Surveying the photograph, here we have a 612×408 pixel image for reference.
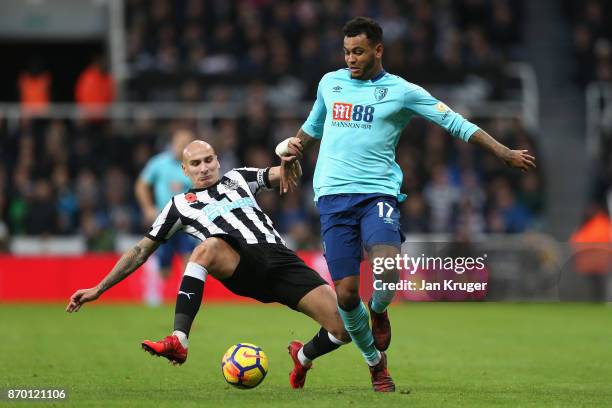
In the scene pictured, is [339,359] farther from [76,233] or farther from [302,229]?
[76,233]

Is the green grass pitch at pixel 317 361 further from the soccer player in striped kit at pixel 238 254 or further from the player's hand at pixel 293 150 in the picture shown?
the player's hand at pixel 293 150

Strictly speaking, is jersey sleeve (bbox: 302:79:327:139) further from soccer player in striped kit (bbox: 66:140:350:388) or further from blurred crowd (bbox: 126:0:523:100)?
blurred crowd (bbox: 126:0:523:100)

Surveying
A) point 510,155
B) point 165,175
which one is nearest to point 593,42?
point 165,175

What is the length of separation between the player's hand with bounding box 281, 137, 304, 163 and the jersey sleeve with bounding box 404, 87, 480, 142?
80 cm

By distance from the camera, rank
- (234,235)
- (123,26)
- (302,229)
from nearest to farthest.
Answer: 1. (234,235)
2. (302,229)
3. (123,26)

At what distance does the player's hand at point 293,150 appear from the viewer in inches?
340

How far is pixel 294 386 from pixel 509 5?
1670 centimetres

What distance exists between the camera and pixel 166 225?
347 inches

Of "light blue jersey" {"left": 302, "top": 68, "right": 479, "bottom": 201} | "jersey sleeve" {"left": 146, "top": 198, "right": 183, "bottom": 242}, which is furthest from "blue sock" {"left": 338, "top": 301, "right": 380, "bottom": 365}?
"jersey sleeve" {"left": 146, "top": 198, "right": 183, "bottom": 242}

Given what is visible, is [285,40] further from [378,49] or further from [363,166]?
[363,166]

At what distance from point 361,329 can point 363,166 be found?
1.10 m

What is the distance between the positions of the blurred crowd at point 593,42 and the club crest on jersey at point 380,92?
1507cm

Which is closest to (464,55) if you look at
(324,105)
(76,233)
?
(76,233)

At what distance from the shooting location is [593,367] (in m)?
10.3
